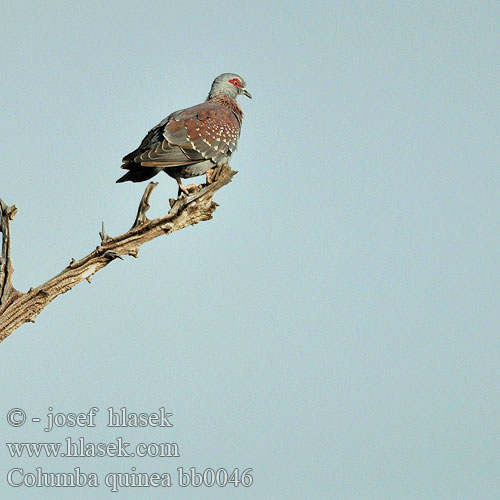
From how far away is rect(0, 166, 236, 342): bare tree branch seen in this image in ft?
27.6

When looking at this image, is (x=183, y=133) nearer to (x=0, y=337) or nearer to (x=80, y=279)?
(x=80, y=279)

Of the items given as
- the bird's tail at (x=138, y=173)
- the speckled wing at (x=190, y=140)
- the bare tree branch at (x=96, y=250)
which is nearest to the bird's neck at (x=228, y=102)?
the speckled wing at (x=190, y=140)

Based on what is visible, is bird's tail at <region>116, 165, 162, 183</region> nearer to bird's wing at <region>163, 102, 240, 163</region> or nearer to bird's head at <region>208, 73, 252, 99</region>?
bird's wing at <region>163, 102, 240, 163</region>

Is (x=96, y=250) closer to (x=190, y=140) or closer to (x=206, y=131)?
(x=190, y=140)

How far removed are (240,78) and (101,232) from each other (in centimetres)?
524

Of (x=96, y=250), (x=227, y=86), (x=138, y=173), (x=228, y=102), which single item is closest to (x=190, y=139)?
(x=138, y=173)

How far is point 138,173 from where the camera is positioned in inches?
410

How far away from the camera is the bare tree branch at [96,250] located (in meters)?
8.42

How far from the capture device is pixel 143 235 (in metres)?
8.94

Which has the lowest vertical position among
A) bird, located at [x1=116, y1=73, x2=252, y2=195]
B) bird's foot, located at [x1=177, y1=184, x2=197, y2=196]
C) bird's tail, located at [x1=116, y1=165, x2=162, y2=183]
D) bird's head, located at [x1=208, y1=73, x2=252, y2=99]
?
bird's foot, located at [x1=177, y1=184, x2=197, y2=196]

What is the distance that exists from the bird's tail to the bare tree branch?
1353mm

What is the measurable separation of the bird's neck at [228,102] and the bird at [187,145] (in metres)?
0.29

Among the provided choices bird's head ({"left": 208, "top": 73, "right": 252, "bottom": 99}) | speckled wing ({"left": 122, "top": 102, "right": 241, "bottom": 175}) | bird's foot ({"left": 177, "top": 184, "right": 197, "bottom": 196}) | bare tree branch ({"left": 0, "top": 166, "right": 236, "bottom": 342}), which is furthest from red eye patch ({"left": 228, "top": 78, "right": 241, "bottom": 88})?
bare tree branch ({"left": 0, "top": 166, "right": 236, "bottom": 342})

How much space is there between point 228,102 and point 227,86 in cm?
47
